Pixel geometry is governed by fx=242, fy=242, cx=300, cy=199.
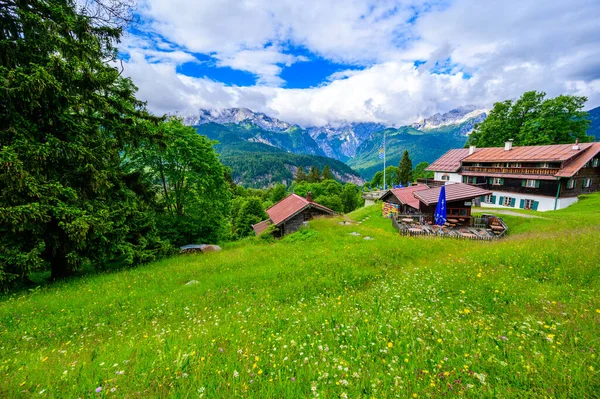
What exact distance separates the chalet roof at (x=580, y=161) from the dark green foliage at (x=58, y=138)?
47.0m

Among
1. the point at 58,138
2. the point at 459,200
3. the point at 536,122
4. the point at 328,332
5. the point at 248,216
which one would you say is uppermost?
the point at 536,122

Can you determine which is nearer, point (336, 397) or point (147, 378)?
point (336, 397)

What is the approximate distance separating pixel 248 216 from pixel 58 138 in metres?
34.9

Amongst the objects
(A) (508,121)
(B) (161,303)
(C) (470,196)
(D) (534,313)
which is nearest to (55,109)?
(B) (161,303)

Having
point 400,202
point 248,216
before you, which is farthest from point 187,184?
point 400,202

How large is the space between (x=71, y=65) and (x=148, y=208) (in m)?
9.29

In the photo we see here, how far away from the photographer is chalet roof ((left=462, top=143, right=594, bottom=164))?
3309cm

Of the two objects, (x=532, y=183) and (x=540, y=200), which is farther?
(x=532, y=183)

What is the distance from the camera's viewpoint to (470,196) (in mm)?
25812

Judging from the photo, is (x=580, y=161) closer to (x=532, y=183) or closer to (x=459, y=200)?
(x=532, y=183)

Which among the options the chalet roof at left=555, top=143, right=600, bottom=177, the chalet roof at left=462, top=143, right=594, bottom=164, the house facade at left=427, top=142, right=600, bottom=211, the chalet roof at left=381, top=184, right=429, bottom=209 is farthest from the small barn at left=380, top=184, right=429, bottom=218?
the chalet roof at left=555, top=143, right=600, bottom=177

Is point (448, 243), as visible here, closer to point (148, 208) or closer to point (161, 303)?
point (161, 303)

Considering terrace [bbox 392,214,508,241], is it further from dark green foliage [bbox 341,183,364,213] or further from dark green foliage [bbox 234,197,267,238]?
dark green foliage [bbox 341,183,364,213]

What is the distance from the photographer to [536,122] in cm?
4366
